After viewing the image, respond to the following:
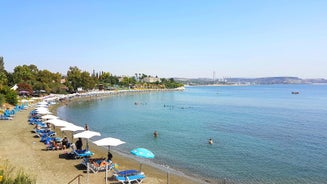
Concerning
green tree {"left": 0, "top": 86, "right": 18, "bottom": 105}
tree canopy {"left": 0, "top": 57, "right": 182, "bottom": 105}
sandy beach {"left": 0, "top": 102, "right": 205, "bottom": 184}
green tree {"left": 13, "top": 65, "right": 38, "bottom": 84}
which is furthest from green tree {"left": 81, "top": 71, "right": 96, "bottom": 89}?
sandy beach {"left": 0, "top": 102, "right": 205, "bottom": 184}

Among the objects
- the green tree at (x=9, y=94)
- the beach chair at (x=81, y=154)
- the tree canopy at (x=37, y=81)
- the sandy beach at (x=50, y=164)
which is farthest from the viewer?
the tree canopy at (x=37, y=81)

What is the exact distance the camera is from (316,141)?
31.0 m

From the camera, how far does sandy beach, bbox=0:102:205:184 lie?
590 inches

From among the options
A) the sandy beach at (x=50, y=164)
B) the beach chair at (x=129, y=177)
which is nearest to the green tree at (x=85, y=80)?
the sandy beach at (x=50, y=164)

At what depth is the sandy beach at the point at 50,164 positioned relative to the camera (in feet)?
49.2

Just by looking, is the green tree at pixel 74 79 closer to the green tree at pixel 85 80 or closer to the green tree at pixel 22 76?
the green tree at pixel 85 80

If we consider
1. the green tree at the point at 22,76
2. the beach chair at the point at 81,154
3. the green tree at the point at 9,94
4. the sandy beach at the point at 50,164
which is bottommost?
the sandy beach at the point at 50,164

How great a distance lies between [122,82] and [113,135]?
14100 cm

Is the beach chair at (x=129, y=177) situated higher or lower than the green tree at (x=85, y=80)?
lower

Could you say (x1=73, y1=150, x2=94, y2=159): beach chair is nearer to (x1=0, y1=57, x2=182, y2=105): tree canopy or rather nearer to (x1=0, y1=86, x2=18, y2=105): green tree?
(x1=0, y1=57, x2=182, y2=105): tree canopy

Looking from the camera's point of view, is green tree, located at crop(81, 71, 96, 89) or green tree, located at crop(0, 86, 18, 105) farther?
A: green tree, located at crop(81, 71, 96, 89)

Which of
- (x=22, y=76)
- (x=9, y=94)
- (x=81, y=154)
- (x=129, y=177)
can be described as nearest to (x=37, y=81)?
(x=22, y=76)

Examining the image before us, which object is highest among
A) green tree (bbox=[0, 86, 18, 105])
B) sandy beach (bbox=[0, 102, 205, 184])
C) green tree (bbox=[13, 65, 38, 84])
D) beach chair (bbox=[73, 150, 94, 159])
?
green tree (bbox=[13, 65, 38, 84])

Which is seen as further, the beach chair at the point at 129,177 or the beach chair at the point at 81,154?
the beach chair at the point at 81,154
